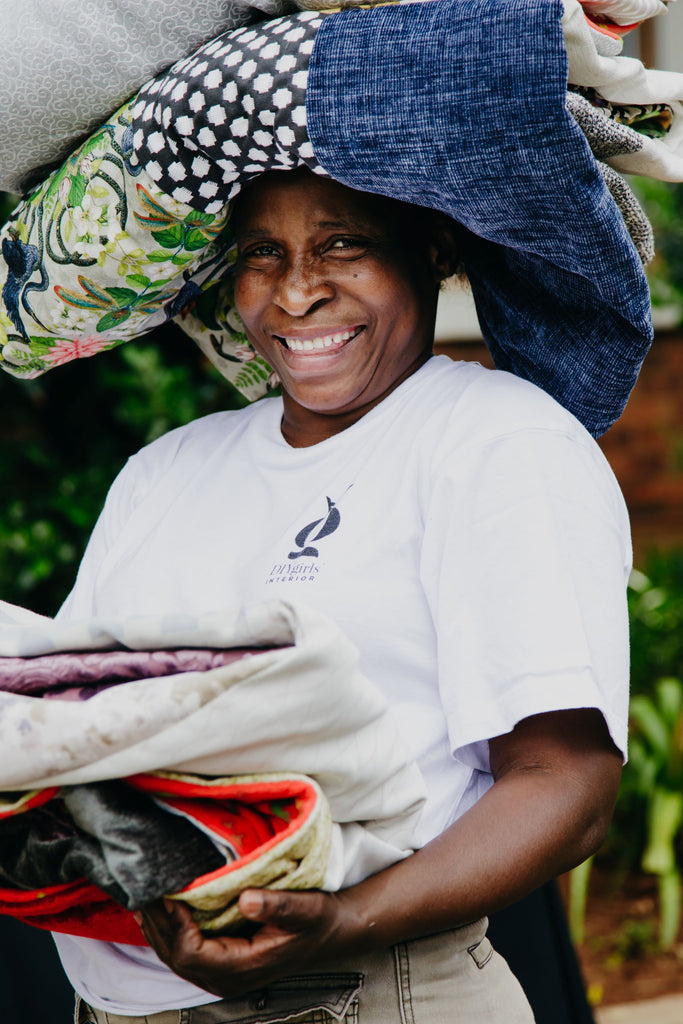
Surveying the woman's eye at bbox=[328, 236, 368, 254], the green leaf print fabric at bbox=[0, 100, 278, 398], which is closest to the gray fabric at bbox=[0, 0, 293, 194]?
the green leaf print fabric at bbox=[0, 100, 278, 398]

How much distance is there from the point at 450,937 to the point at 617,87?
1154mm

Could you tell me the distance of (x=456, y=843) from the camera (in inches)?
46.6

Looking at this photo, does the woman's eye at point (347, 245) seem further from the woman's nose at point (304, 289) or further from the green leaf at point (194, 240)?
the green leaf at point (194, 240)

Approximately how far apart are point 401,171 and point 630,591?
3397 mm

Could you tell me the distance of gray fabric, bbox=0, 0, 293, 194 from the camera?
5.06 feet

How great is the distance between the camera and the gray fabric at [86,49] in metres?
1.54

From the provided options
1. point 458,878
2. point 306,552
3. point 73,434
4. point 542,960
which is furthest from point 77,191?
point 542,960

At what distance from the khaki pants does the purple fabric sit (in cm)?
47

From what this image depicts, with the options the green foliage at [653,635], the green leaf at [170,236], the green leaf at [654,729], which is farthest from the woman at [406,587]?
the green foliage at [653,635]

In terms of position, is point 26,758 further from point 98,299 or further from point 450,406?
point 98,299

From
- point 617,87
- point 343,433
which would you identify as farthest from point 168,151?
point 617,87

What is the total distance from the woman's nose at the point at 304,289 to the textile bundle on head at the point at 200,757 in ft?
2.22

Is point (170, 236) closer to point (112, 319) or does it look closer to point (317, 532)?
point (112, 319)

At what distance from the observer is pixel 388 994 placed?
1.32 m
